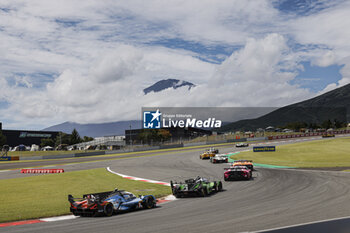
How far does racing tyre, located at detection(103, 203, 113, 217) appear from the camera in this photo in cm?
1325

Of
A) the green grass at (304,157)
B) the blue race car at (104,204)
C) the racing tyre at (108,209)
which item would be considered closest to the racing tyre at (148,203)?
the blue race car at (104,204)

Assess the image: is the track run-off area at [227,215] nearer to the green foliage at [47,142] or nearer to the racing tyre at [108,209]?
the racing tyre at [108,209]

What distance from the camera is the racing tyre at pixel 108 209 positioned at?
1325cm

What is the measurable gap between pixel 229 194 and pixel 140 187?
22.0 feet

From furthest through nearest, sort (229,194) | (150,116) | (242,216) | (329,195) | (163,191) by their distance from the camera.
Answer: (150,116), (163,191), (229,194), (329,195), (242,216)

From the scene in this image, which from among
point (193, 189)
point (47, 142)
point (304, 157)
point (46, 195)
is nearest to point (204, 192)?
point (193, 189)

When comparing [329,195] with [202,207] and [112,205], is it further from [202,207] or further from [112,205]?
[112,205]

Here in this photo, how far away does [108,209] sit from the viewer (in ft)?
44.0

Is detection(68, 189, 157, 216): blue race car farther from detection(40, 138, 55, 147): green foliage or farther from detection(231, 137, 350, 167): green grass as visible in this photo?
detection(40, 138, 55, 147): green foliage

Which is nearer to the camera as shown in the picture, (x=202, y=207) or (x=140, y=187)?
(x=202, y=207)

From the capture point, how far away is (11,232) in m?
10.9

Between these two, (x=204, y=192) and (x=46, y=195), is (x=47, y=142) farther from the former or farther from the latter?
(x=204, y=192)

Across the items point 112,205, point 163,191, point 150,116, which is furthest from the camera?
point 150,116

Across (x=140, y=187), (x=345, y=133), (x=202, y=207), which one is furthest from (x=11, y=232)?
(x=345, y=133)
